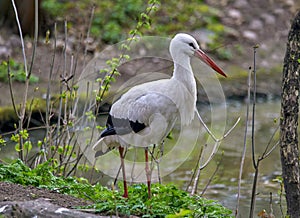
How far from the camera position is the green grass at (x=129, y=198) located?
14.2 ft

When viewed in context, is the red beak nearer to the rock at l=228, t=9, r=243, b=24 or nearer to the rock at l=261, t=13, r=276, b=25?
the rock at l=228, t=9, r=243, b=24

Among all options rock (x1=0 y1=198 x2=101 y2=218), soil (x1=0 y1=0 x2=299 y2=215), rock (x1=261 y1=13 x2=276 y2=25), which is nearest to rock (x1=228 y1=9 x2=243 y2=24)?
soil (x1=0 y1=0 x2=299 y2=215)

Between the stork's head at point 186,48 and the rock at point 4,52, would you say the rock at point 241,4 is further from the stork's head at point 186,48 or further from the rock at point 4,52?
the stork's head at point 186,48

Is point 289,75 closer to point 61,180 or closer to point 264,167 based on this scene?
Answer: point 61,180

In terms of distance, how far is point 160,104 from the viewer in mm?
5320

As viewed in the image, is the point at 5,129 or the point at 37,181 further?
the point at 5,129

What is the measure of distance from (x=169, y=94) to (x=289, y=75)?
0.96m

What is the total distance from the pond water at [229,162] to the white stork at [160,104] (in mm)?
1143

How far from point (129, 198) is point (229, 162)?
4200 mm

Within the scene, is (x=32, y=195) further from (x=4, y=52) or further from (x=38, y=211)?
(x=4, y=52)

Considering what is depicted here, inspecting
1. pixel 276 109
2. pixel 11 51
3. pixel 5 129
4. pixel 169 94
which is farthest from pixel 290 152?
pixel 11 51

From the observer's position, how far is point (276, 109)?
1095 cm

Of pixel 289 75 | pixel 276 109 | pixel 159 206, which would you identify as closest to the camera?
pixel 159 206

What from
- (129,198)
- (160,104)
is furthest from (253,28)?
(129,198)
